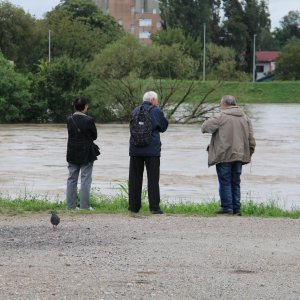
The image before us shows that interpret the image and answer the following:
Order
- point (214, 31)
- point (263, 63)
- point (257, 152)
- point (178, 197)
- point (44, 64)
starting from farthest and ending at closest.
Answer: point (263, 63) → point (214, 31) → point (44, 64) → point (257, 152) → point (178, 197)

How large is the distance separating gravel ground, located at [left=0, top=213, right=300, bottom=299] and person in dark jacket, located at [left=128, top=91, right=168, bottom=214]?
0.62 m

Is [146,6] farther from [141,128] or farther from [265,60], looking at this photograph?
[141,128]

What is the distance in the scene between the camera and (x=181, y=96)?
4794cm

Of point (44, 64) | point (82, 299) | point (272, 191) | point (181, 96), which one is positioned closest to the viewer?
point (82, 299)

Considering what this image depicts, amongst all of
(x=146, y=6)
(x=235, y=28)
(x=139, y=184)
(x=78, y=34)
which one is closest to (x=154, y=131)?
(x=139, y=184)

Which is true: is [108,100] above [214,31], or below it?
below

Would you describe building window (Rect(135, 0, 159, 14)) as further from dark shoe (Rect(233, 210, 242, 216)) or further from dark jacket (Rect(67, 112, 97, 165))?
dark shoe (Rect(233, 210, 242, 216))

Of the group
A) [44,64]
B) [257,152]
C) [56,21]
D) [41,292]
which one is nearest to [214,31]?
[56,21]

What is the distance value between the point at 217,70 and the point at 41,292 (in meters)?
99.3

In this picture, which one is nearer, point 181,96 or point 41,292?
point 41,292

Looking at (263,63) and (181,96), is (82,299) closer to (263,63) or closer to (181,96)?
(181,96)

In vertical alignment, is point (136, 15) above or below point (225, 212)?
above

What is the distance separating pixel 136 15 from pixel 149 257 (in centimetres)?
15122

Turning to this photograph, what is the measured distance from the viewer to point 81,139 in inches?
531
